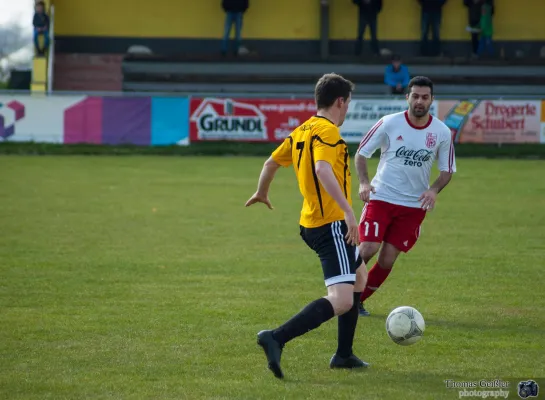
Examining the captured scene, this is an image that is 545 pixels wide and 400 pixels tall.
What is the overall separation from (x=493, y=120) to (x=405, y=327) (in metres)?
20.9

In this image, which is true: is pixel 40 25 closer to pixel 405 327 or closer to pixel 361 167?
pixel 361 167

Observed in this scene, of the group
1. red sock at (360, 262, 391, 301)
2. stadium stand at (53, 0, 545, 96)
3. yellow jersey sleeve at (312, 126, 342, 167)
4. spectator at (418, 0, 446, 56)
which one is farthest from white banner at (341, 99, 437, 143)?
yellow jersey sleeve at (312, 126, 342, 167)

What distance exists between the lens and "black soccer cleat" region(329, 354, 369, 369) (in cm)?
682

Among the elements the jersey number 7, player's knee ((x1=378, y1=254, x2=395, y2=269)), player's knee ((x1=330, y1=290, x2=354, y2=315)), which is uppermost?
the jersey number 7

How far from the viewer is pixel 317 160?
21.2ft

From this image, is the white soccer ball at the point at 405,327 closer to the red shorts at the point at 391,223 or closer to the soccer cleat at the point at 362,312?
the soccer cleat at the point at 362,312

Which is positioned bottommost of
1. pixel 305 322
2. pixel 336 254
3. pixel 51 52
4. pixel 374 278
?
pixel 374 278

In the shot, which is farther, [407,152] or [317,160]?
[407,152]

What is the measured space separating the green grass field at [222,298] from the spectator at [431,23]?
54.2 feet

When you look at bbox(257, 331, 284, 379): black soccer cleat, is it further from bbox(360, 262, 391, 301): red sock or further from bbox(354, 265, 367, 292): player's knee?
bbox(360, 262, 391, 301): red sock

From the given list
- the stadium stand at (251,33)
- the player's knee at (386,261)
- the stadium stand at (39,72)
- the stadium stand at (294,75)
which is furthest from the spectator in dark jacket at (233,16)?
the player's knee at (386,261)

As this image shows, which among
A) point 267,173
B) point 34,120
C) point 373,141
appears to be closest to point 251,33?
point 34,120

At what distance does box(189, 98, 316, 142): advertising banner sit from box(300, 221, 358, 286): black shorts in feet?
68.0

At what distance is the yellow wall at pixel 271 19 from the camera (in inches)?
1442
